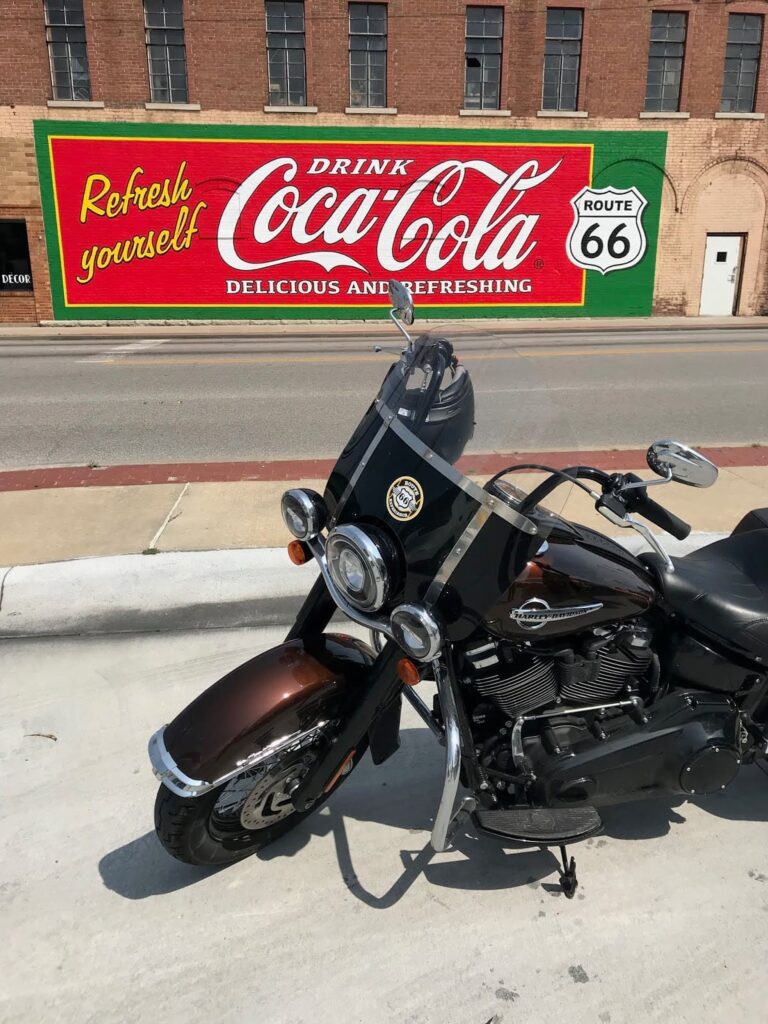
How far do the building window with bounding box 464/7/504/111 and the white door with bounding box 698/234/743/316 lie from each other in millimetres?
7223

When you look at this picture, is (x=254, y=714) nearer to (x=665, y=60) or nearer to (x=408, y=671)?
(x=408, y=671)

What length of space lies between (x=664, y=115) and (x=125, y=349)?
15.4 m

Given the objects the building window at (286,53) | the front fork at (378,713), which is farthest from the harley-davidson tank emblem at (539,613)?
the building window at (286,53)

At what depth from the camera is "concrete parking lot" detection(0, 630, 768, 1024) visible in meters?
2.23

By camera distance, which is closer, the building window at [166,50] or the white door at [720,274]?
the building window at [166,50]

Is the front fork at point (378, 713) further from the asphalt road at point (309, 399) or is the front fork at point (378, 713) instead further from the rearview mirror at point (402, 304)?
the rearview mirror at point (402, 304)

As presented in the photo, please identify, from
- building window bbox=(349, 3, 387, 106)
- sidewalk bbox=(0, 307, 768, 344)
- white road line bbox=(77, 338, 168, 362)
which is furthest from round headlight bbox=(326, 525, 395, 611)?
building window bbox=(349, 3, 387, 106)

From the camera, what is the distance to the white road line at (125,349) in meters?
14.4

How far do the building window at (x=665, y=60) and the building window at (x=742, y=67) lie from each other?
135 centimetres

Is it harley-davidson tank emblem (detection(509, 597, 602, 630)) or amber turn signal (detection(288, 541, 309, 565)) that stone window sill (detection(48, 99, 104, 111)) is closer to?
amber turn signal (detection(288, 541, 309, 565))

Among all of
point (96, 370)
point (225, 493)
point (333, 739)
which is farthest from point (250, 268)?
point (333, 739)

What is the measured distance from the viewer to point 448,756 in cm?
220

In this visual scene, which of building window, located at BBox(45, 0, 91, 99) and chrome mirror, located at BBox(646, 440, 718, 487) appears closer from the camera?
chrome mirror, located at BBox(646, 440, 718, 487)

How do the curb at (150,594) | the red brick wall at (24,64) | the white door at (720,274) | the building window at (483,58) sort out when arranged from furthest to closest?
the white door at (720,274) → the building window at (483,58) → the red brick wall at (24,64) → the curb at (150,594)
